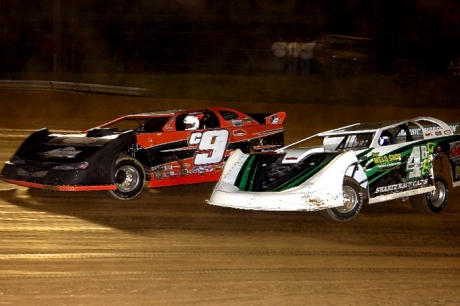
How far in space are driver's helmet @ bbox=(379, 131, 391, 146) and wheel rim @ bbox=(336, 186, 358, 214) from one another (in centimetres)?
98

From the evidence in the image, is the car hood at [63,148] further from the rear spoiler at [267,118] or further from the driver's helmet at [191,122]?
the rear spoiler at [267,118]

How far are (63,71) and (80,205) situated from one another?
2082cm

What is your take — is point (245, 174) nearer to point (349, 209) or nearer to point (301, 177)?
point (301, 177)

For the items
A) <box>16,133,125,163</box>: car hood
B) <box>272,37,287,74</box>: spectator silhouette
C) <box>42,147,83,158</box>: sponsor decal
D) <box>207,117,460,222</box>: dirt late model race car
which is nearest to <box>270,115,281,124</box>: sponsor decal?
<box>207,117,460,222</box>: dirt late model race car

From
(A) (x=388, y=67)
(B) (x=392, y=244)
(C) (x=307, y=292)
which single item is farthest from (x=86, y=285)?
(A) (x=388, y=67)

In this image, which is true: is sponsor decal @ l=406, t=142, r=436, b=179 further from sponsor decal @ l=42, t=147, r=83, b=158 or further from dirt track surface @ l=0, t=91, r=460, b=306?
sponsor decal @ l=42, t=147, r=83, b=158

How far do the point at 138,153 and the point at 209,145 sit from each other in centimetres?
110

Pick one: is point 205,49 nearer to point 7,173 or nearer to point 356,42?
point 356,42

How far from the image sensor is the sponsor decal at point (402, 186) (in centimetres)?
932

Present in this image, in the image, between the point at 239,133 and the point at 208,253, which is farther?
the point at 239,133

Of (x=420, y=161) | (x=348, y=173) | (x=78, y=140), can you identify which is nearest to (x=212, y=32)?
(x=78, y=140)

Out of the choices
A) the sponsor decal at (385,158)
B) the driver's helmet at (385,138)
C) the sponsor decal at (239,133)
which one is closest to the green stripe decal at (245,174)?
the sponsor decal at (385,158)

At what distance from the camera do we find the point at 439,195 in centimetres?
1004

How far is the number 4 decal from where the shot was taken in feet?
36.3
